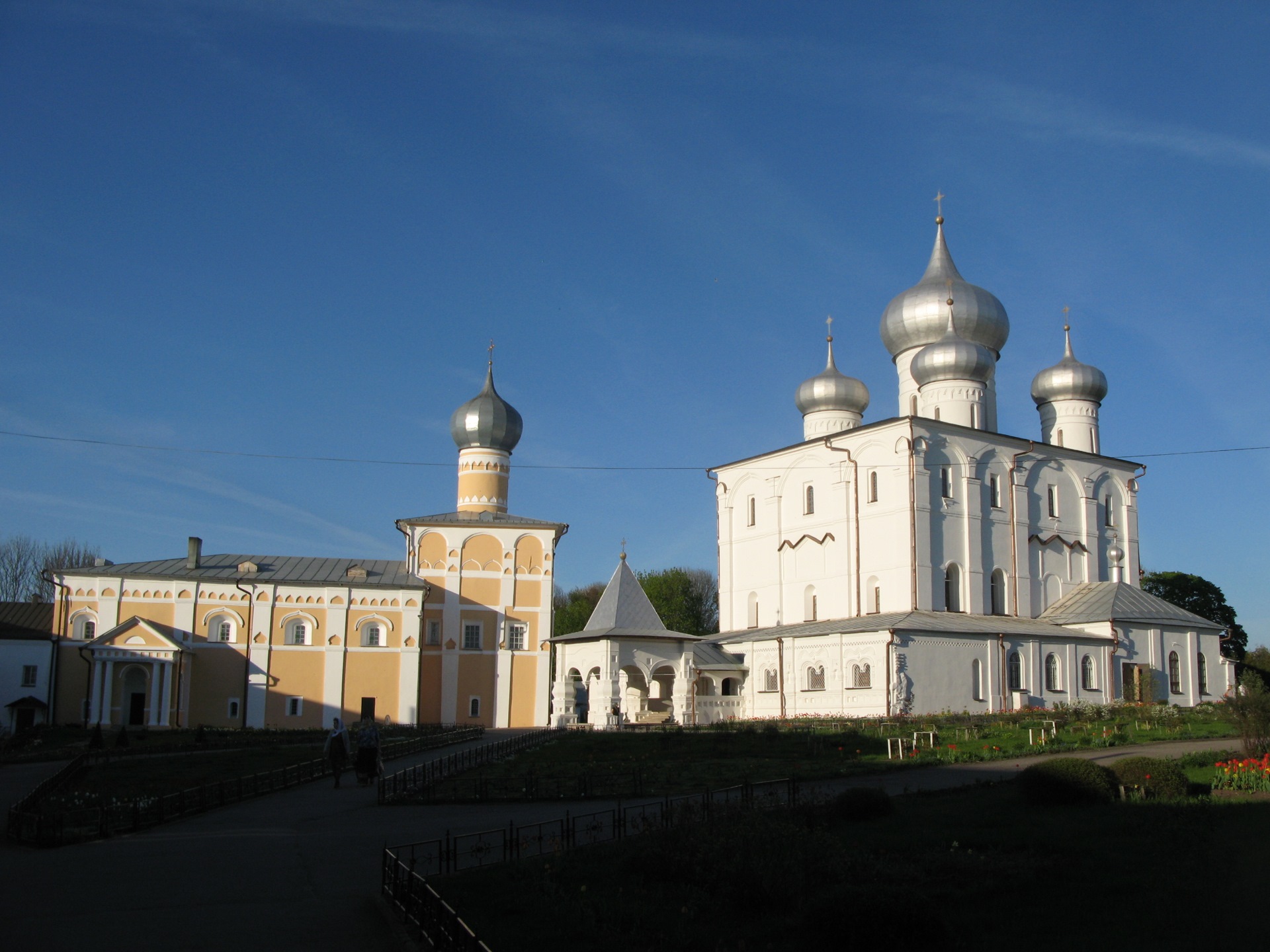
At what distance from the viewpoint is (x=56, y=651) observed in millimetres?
36531

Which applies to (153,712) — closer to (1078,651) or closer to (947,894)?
(1078,651)

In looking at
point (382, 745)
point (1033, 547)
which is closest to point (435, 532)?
point (382, 745)

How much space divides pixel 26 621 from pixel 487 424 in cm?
1734

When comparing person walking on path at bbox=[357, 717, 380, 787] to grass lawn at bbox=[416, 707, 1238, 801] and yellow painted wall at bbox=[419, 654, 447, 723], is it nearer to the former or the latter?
grass lawn at bbox=[416, 707, 1238, 801]

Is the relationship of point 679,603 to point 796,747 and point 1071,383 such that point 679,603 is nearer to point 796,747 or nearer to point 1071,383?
A: point 1071,383

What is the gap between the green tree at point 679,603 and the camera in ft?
204

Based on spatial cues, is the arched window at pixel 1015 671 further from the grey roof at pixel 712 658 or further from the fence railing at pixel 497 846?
the fence railing at pixel 497 846

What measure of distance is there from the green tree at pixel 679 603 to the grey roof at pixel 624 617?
889 inches

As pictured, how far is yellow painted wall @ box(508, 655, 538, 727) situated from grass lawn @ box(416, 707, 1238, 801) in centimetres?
1142

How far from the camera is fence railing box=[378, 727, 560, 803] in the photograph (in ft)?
56.0

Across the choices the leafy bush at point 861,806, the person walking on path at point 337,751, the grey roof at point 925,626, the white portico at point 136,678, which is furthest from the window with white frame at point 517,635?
the leafy bush at point 861,806

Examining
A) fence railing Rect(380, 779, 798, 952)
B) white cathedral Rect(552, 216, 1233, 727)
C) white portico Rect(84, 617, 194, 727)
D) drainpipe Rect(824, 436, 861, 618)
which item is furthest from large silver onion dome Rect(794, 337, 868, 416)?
fence railing Rect(380, 779, 798, 952)

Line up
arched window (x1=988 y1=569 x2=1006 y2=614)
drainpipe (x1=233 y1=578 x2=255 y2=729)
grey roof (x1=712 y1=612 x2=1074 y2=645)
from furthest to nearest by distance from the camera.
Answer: arched window (x1=988 y1=569 x2=1006 y2=614)
drainpipe (x1=233 y1=578 x2=255 y2=729)
grey roof (x1=712 y1=612 x2=1074 y2=645)

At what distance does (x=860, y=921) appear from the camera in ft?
24.7
